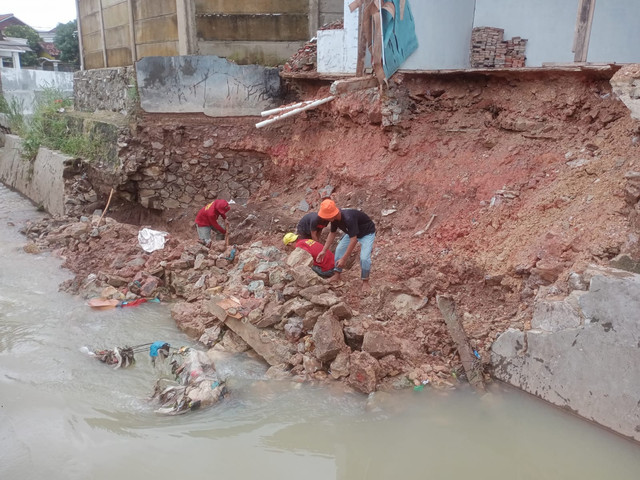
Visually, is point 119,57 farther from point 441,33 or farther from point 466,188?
point 466,188

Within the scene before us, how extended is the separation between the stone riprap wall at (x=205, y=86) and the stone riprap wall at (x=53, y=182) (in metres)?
2.11

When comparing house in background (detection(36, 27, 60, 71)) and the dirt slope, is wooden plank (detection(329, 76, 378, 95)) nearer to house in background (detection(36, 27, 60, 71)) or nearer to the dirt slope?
the dirt slope

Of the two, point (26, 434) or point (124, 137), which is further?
point (124, 137)

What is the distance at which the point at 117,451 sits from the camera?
3.98 meters

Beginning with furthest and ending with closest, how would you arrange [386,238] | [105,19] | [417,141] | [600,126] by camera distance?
[105,19] < [417,141] < [386,238] < [600,126]

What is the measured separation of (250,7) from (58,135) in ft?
18.2

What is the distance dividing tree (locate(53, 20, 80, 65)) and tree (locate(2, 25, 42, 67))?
1.77m

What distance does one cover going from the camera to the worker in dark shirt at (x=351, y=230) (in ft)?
19.2

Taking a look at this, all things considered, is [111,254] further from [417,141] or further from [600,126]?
[600,126]

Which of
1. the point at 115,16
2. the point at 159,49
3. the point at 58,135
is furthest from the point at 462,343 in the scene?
the point at 115,16

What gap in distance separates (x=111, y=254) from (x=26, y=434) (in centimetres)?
407

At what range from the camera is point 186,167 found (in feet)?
31.6

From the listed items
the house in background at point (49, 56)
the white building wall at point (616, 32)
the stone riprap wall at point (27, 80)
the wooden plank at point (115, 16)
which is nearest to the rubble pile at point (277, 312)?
the white building wall at point (616, 32)

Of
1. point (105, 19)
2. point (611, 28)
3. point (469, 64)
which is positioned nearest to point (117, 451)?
point (469, 64)
